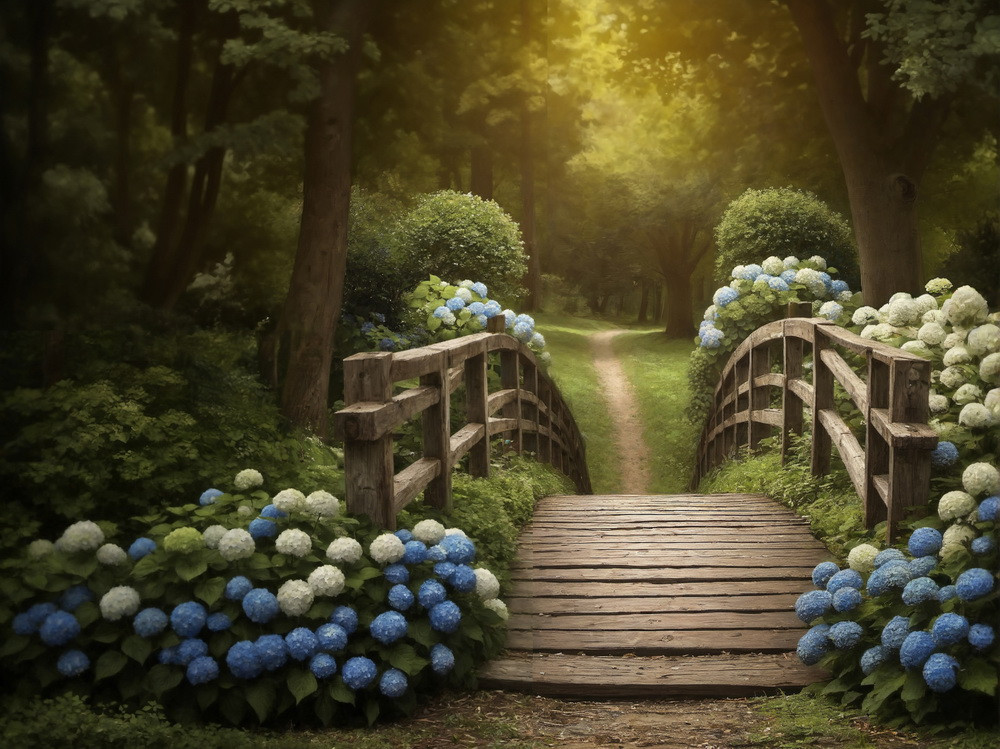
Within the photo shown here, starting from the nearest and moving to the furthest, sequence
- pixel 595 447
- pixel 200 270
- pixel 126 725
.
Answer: pixel 126 725
pixel 200 270
pixel 595 447

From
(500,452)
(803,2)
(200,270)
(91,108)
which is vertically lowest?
(500,452)

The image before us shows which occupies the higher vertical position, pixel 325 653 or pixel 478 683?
pixel 325 653

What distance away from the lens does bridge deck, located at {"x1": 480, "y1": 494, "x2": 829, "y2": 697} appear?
3711mm

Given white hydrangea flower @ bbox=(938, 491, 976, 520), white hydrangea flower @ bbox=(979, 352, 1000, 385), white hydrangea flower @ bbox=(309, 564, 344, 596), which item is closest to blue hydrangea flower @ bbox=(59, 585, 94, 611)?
white hydrangea flower @ bbox=(309, 564, 344, 596)

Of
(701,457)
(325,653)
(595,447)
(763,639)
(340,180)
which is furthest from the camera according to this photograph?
(595,447)

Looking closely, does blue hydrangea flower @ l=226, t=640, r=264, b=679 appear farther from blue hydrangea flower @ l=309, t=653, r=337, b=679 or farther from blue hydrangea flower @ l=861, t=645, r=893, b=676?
blue hydrangea flower @ l=861, t=645, r=893, b=676

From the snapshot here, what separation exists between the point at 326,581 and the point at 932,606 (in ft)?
6.80

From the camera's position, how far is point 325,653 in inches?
130

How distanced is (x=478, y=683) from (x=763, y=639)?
121cm

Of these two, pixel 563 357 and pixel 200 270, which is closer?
pixel 200 270

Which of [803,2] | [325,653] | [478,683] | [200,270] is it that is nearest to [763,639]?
[478,683]

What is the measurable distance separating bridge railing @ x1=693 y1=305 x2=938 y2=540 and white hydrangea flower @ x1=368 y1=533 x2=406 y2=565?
2.15 meters

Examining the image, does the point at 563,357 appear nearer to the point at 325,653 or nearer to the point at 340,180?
the point at 340,180

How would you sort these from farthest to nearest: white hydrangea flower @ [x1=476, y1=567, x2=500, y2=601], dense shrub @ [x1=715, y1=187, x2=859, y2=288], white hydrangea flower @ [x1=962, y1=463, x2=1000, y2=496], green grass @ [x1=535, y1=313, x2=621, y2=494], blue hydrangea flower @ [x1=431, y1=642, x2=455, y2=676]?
1. green grass @ [x1=535, y1=313, x2=621, y2=494]
2. dense shrub @ [x1=715, y1=187, x2=859, y2=288]
3. white hydrangea flower @ [x1=476, y1=567, x2=500, y2=601]
4. white hydrangea flower @ [x1=962, y1=463, x2=1000, y2=496]
5. blue hydrangea flower @ [x1=431, y1=642, x2=455, y2=676]
